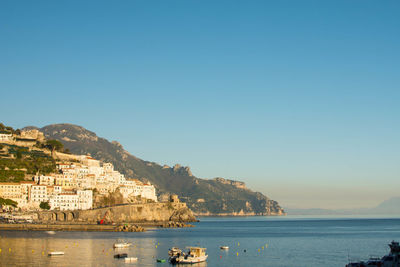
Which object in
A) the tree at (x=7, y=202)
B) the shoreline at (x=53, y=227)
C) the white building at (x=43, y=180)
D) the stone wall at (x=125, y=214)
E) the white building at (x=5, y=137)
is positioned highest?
the white building at (x=5, y=137)

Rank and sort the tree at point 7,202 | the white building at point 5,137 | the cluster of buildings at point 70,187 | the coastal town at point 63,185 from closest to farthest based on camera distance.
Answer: the tree at point 7,202
the cluster of buildings at point 70,187
the coastal town at point 63,185
the white building at point 5,137

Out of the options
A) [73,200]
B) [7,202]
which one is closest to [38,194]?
[73,200]

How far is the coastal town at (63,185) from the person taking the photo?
144500 mm

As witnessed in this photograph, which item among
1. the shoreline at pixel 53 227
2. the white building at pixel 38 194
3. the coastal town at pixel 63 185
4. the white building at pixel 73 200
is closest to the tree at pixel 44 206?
the coastal town at pixel 63 185

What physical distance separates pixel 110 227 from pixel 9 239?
45918 millimetres

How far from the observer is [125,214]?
162m

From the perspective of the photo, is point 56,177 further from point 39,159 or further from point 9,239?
point 9,239

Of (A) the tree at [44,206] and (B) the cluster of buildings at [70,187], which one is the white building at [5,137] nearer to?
(B) the cluster of buildings at [70,187]

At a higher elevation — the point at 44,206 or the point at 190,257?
the point at 44,206

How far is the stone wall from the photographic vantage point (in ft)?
474

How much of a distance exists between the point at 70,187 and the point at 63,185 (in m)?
2.36

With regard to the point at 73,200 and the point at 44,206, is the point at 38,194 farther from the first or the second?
the point at 73,200

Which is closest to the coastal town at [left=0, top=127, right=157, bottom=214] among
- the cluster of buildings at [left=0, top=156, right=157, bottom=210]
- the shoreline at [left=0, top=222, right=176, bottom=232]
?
the cluster of buildings at [left=0, top=156, right=157, bottom=210]

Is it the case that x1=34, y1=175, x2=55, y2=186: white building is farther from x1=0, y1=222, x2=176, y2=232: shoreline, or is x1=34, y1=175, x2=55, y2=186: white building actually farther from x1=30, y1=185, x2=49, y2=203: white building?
x1=0, y1=222, x2=176, y2=232: shoreline
